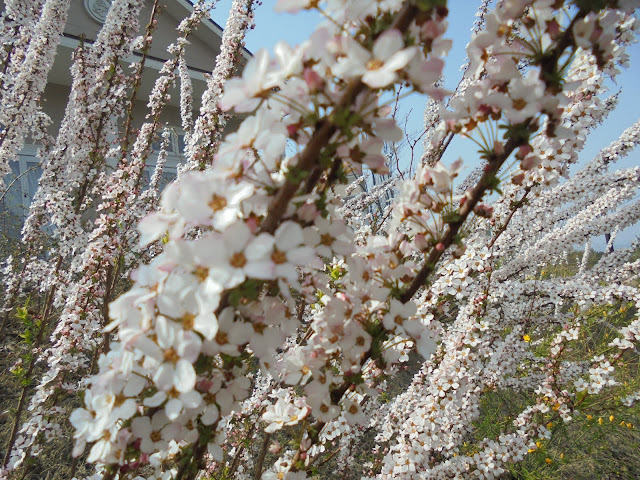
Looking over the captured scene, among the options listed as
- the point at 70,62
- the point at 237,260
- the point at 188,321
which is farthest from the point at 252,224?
the point at 70,62

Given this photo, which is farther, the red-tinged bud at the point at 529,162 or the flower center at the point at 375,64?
the red-tinged bud at the point at 529,162

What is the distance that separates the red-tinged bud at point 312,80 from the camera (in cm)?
73

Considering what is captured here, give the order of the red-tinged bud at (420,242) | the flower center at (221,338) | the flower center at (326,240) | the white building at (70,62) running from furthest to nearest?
the white building at (70,62) → the red-tinged bud at (420,242) → the flower center at (326,240) → the flower center at (221,338)

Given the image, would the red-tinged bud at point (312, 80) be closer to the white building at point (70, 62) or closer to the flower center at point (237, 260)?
the flower center at point (237, 260)

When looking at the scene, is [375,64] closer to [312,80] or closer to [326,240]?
[312,80]

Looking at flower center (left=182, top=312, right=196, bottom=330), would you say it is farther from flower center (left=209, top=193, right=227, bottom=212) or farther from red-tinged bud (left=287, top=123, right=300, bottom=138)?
red-tinged bud (left=287, top=123, right=300, bottom=138)

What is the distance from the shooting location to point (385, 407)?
366 centimetres

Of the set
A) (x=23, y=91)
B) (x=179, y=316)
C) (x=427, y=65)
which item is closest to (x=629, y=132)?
(x=427, y=65)

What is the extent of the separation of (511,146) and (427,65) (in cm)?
37

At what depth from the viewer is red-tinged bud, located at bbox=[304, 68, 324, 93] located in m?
0.73

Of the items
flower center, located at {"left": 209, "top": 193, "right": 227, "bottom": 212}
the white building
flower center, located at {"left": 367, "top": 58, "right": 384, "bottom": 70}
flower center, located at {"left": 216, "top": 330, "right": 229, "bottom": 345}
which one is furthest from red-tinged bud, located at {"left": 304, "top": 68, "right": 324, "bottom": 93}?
the white building

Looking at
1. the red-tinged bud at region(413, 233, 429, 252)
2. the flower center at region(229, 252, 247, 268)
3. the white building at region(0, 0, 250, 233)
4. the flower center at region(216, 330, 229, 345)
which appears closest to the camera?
the flower center at region(229, 252, 247, 268)

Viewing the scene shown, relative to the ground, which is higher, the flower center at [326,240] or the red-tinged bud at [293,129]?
the red-tinged bud at [293,129]

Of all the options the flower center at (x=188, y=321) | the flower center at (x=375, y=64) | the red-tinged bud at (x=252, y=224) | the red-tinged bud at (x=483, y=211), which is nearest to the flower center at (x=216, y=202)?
the red-tinged bud at (x=252, y=224)
